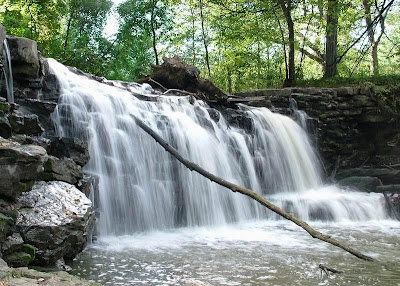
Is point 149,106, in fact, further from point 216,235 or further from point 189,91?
point 216,235

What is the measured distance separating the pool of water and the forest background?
265 inches

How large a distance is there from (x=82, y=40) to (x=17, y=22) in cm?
262

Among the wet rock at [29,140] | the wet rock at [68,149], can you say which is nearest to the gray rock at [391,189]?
the wet rock at [68,149]

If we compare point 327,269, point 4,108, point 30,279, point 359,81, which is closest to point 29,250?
point 30,279

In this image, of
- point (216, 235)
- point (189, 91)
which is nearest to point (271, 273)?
point (216, 235)

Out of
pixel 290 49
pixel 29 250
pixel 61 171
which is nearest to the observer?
pixel 29 250

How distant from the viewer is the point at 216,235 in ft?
23.6

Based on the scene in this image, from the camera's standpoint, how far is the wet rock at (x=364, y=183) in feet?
35.2

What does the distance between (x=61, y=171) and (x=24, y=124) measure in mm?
994

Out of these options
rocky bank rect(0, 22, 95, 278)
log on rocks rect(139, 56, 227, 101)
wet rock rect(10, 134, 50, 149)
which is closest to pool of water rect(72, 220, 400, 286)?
rocky bank rect(0, 22, 95, 278)

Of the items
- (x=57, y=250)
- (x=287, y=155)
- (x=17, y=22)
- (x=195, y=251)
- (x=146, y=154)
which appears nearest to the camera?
(x=57, y=250)

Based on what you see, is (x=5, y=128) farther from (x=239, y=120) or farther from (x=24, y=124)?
(x=239, y=120)

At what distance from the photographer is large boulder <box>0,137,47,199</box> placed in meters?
4.30

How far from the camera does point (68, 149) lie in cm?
639
